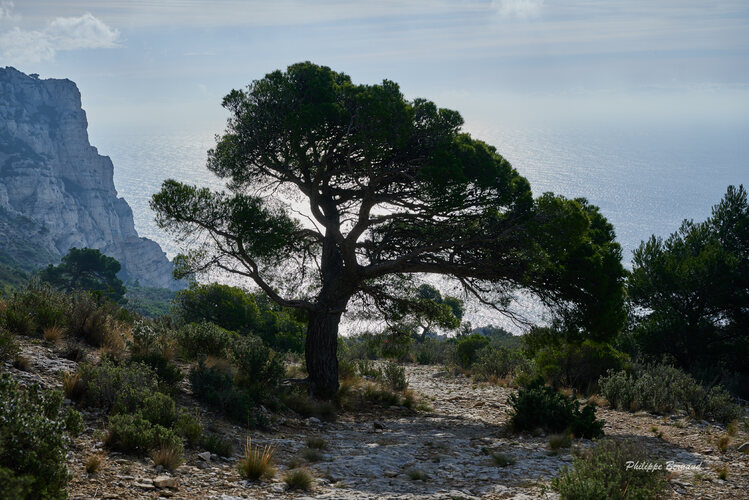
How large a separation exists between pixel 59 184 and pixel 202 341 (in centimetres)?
17223

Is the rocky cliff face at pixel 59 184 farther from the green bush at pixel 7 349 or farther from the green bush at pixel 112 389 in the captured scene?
the green bush at pixel 112 389

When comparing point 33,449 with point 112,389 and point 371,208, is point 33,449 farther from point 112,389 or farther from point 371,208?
point 371,208

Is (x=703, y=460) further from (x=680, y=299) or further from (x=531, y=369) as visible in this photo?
(x=680, y=299)

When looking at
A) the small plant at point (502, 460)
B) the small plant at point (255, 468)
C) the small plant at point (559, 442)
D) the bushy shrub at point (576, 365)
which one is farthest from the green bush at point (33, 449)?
the bushy shrub at point (576, 365)

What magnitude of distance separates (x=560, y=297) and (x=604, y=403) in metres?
3.24

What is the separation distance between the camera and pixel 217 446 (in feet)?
24.4

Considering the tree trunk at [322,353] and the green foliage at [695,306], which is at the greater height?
the green foliage at [695,306]

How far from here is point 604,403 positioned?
559 inches

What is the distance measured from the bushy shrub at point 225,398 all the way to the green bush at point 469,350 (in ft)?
46.5

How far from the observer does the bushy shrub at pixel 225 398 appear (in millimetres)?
9398

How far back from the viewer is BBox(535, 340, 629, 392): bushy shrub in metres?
16.4

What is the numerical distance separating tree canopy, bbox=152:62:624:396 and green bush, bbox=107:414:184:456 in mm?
5295

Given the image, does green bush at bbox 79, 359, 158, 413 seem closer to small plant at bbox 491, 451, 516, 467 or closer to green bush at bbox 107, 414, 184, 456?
green bush at bbox 107, 414, 184, 456

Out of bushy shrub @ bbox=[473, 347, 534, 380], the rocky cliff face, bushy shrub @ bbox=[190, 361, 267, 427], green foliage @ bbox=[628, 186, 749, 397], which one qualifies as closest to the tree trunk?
bushy shrub @ bbox=[190, 361, 267, 427]
